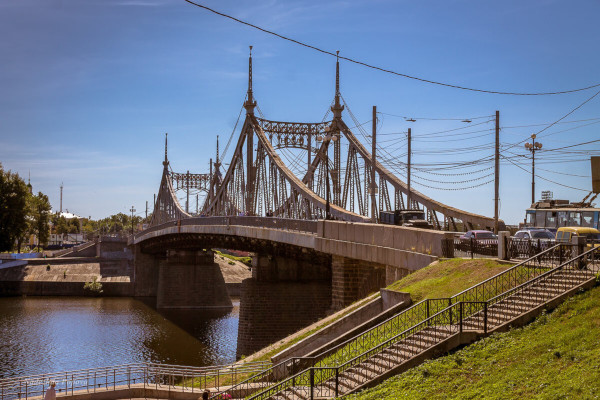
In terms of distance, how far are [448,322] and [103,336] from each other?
126ft

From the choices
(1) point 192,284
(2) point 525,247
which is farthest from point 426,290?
(1) point 192,284

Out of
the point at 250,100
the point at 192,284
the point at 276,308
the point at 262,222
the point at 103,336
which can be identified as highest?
the point at 250,100

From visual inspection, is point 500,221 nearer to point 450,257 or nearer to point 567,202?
point 567,202

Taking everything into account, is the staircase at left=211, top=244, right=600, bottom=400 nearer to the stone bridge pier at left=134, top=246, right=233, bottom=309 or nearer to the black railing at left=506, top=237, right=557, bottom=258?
the black railing at left=506, top=237, right=557, bottom=258

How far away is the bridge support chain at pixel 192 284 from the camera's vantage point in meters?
70.4

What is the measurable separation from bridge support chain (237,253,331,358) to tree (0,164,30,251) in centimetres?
4552

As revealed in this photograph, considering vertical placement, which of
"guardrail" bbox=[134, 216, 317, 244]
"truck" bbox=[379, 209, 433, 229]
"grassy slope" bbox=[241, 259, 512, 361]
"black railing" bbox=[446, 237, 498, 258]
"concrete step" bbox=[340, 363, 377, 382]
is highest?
"truck" bbox=[379, 209, 433, 229]

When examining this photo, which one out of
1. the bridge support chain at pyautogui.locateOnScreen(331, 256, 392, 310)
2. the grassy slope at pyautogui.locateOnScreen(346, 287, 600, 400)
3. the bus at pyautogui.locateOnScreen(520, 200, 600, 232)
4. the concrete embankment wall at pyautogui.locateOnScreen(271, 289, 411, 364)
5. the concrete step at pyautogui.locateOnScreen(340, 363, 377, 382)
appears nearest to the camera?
the grassy slope at pyautogui.locateOnScreen(346, 287, 600, 400)

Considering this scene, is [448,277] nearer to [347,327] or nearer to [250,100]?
[347,327]

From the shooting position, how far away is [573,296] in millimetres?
15055

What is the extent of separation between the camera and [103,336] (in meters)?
49.7

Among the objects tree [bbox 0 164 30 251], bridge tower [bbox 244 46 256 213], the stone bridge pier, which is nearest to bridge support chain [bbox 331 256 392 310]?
bridge tower [bbox 244 46 256 213]

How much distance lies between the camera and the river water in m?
40.8

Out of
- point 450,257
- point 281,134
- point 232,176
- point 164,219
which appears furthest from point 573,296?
point 164,219
